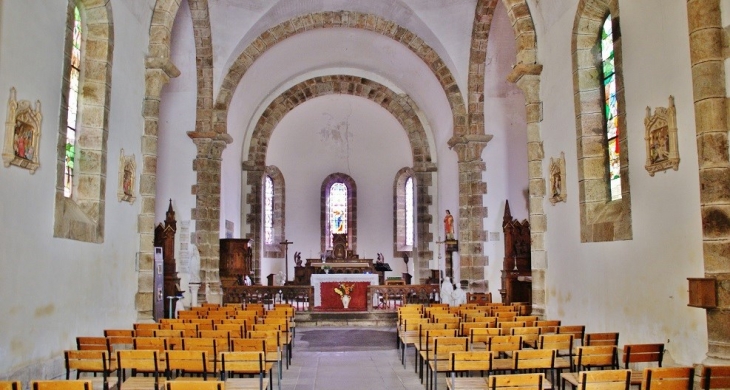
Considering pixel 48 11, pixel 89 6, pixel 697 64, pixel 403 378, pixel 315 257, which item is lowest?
pixel 403 378

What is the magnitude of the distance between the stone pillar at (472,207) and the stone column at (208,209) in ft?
22.3

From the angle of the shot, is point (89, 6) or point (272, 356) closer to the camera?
point (272, 356)

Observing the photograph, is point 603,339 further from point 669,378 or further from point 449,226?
point 449,226

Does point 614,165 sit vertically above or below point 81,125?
below

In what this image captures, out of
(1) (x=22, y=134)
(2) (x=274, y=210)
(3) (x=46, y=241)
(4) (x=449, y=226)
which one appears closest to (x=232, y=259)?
(4) (x=449, y=226)

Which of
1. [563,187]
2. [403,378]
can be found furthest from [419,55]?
[403,378]

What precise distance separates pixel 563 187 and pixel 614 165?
3.59 ft

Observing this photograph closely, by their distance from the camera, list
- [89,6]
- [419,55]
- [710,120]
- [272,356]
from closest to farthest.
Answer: [710,120] → [272,356] → [89,6] → [419,55]

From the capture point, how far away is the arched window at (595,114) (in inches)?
409

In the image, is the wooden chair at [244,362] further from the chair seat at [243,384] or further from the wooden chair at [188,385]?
the wooden chair at [188,385]

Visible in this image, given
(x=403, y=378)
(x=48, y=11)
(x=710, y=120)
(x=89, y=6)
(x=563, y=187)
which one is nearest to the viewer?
(x=710, y=120)

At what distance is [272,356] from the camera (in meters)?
7.65

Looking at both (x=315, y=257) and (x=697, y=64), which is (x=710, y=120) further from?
(x=315, y=257)

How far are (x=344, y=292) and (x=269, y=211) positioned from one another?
979 centimetres
